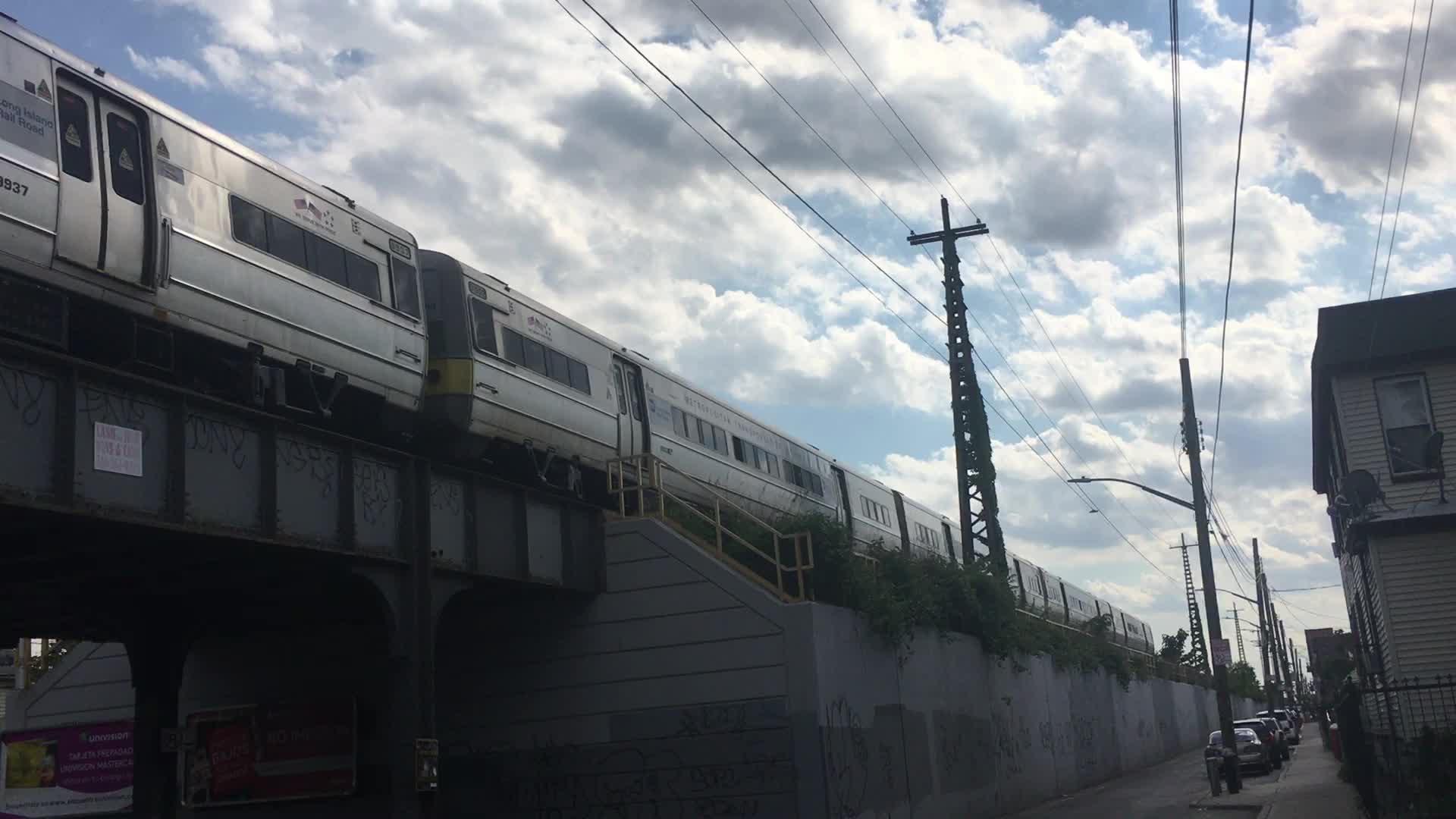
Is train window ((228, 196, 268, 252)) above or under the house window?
above

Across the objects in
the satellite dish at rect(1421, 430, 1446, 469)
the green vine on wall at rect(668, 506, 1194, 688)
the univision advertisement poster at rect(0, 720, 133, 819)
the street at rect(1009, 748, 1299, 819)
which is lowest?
the street at rect(1009, 748, 1299, 819)

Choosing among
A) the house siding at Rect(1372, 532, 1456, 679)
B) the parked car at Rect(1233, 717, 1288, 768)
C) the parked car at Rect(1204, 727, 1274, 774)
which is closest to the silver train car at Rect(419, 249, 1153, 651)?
the house siding at Rect(1372, 532, 1456, 679)

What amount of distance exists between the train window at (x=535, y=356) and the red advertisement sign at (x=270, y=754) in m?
5.97

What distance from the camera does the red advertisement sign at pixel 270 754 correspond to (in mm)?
21203

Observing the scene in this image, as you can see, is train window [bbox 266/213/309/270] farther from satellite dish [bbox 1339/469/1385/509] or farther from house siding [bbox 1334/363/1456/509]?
house siding [bbox 1334/363/1456/509]

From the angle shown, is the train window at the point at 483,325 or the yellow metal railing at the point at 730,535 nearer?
the train window at the point at 483,325

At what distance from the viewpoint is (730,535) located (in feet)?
68.8

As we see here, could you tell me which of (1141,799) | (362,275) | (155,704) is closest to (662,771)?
(155,704)

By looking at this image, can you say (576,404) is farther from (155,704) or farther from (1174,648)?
(1174,648)

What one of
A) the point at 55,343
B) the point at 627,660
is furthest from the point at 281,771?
the point at 55,343

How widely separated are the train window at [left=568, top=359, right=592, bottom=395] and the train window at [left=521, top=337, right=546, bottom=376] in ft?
3.20

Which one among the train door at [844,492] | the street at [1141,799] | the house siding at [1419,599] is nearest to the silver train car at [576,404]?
the train door at [844,492]

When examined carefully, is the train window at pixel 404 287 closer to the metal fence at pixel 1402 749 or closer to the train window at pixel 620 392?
the train window at pixel 620 392

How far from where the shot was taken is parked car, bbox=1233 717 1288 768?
39688mm
